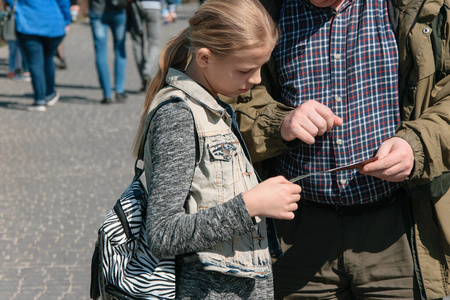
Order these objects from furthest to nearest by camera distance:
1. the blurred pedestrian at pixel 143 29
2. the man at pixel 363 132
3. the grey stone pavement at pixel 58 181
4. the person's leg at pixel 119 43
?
the blurred pedestrian at pixel 143 29 → the person's leg at pixel 119 43 → the grey stone pavement at pixel 58 181 → the man at pixel 363 132

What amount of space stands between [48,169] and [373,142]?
508cm

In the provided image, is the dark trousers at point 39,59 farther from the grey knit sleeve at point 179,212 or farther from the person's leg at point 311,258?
the grey knit sleeve at point 179,212

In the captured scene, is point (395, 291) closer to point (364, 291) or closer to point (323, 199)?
point (364, 291)

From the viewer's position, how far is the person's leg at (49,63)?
9391mm

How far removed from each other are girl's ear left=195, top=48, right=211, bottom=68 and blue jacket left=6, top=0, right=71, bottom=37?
7399 mm

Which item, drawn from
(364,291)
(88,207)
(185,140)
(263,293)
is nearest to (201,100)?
(185,140)

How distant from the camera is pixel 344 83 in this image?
7.55 feet

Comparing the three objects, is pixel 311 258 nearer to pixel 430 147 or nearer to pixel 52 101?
pixel 430 147

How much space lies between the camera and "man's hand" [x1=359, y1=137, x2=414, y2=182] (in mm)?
2045

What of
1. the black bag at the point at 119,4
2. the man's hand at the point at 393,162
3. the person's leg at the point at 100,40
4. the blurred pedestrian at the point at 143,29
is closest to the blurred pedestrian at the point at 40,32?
the person's leg at the point at 100,40

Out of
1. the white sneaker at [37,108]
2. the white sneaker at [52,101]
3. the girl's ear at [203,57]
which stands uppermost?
the girl's ear at [203,57]

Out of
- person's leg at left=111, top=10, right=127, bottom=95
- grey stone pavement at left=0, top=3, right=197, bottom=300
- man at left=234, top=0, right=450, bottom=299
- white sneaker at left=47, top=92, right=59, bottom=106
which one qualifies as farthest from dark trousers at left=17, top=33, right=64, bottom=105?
man at left=234, top=0, right=450, bottom=299

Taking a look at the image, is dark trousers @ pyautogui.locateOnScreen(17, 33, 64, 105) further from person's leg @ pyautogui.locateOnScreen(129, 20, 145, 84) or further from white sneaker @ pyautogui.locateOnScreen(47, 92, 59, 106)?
person's leg @ pyautogui.locateOnScreen(129, 20, 145, 84)

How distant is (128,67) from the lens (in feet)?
44.4
